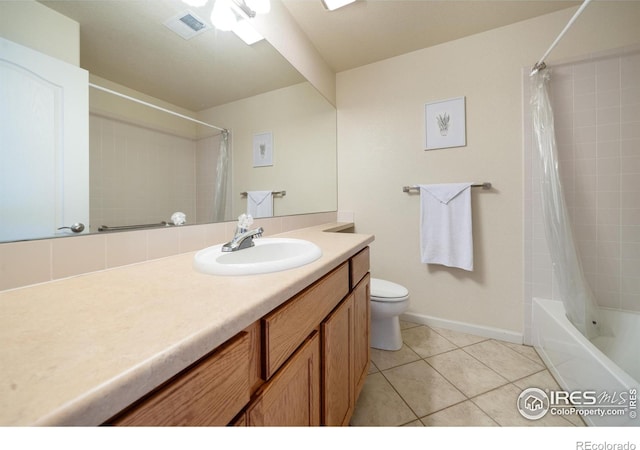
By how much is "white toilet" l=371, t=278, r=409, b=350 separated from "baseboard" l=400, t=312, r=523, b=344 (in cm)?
39

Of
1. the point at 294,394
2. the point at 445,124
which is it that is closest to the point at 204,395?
the point at 294,394

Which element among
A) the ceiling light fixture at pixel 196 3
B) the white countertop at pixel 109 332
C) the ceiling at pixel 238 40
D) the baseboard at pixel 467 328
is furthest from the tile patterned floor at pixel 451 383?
the ceiling light fixture at pixel 196 3

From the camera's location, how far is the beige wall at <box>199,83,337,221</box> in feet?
4.00

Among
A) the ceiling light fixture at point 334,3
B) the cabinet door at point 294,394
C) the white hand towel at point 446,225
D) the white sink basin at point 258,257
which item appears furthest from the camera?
the white hand towel at point 446,225

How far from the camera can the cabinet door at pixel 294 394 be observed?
1.63ft

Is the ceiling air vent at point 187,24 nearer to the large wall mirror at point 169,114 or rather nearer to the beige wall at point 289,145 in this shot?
the large wall mirror at point 169,114

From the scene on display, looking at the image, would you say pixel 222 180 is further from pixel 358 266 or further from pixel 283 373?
pixel 283 373

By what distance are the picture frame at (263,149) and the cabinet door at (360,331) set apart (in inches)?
34.0

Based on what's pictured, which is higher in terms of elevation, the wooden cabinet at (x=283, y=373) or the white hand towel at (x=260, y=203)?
the white hand towel at (x=260, y=203)

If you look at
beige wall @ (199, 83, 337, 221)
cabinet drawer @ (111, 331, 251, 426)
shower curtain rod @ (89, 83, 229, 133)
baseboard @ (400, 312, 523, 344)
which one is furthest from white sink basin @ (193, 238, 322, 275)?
baseboard @ (400, 312, 523, 344)

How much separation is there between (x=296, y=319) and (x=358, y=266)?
0.53 metres

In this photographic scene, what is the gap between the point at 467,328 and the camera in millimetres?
1767

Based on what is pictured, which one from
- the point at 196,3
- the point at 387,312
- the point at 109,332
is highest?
the point at 196,3

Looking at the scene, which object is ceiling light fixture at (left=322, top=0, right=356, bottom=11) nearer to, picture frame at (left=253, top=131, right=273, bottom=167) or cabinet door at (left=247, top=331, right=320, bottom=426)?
picture frame at (left=253, top=131, right=273, bottom=167)
